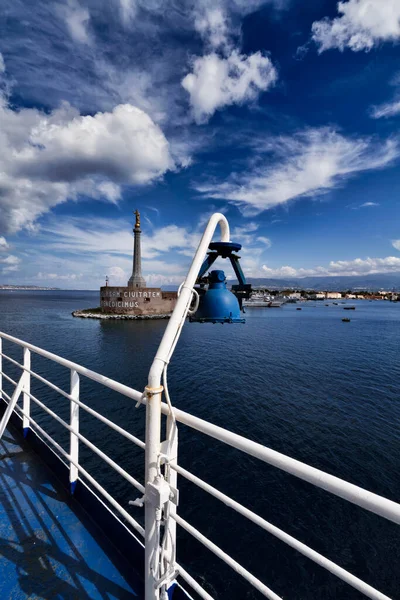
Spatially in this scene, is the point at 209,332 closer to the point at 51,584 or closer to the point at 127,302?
the point at 127,302

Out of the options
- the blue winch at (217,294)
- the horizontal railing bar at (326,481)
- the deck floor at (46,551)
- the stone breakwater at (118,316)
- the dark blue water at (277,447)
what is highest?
the blue winch at (217,294)

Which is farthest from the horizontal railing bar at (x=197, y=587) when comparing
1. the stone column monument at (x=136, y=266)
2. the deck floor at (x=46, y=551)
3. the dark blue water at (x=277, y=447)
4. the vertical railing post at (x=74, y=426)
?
the stone column monument at (x=136, y=266)

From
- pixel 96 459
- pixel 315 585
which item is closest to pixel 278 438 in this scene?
pixel 315 585

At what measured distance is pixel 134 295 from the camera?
62688 millimetres

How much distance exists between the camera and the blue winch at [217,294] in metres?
2.59

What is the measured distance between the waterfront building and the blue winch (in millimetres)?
60877

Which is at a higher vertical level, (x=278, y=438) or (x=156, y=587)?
(x=156, y=587)

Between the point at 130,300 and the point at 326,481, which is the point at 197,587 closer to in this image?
the point at 326,481

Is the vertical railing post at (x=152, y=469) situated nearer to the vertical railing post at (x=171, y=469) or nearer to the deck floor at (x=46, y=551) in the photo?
the vertical railing post at (x=171, y=469)

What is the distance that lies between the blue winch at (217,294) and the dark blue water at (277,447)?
26.6 feet

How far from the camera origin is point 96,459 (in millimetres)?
12234

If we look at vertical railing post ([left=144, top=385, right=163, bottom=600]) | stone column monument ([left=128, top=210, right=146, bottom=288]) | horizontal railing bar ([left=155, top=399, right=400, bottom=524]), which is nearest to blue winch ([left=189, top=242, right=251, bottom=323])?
vertical railing post ([left=144, top=385, right=163, bottom=600])

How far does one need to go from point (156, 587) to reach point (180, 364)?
26.4 meters

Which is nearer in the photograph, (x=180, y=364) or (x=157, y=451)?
(x=157, y=451)
